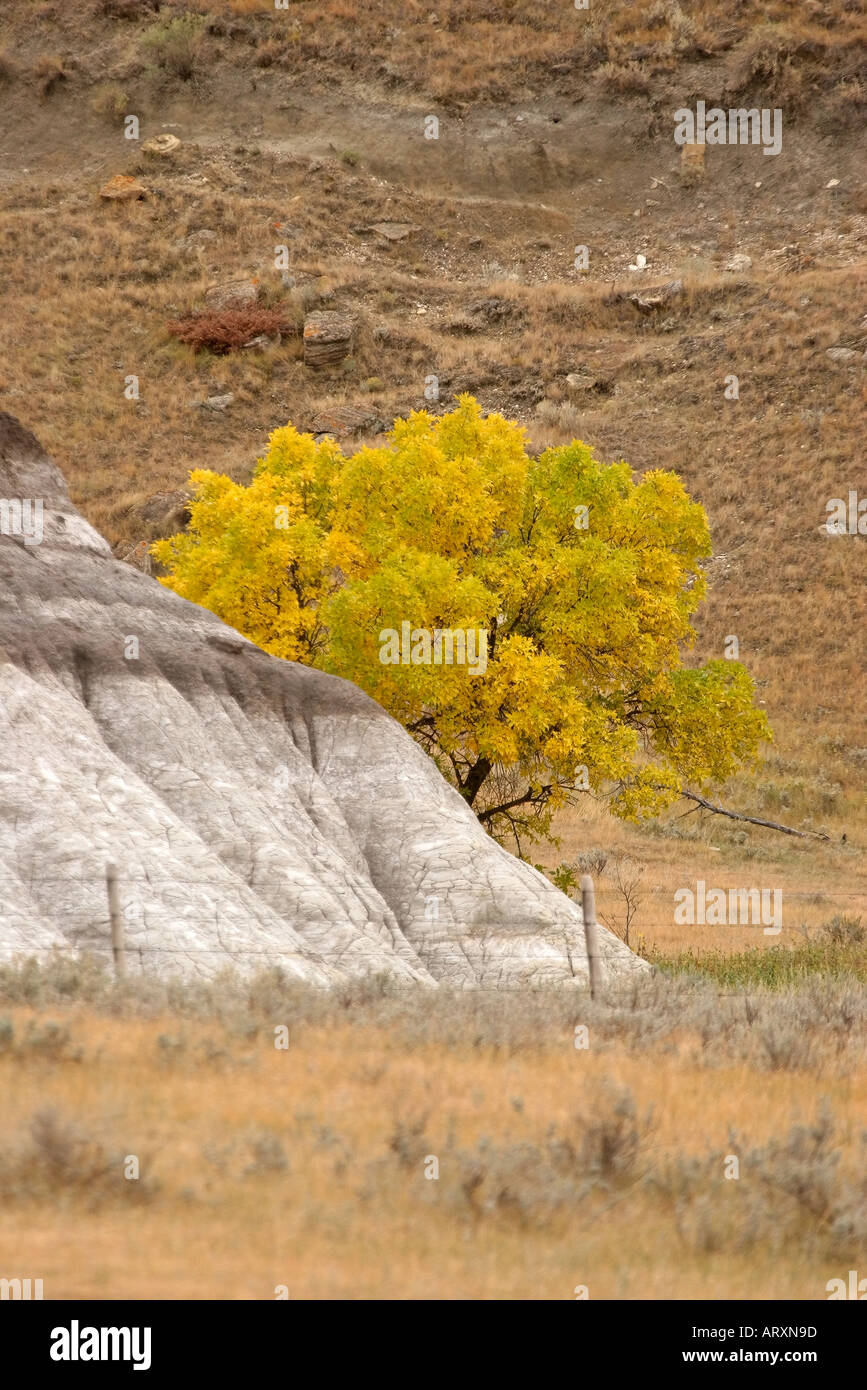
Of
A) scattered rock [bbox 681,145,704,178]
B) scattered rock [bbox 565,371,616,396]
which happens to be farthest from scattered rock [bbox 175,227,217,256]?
scattered rock [bbox 681,145,704,178]

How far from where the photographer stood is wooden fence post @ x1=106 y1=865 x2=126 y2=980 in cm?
1178

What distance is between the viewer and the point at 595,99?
77375 millimetres

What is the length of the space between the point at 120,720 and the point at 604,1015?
21.5ft

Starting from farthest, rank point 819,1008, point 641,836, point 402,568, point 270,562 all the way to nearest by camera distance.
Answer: point 641,836
point 270,562
point 402,568
point 819,1008

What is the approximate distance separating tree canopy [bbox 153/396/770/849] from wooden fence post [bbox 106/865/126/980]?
8.66 metres

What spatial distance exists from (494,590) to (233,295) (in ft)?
153

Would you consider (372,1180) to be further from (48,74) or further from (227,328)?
(48,74)

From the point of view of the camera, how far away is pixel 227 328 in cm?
6253

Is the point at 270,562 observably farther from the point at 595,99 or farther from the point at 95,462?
the point at 595,99

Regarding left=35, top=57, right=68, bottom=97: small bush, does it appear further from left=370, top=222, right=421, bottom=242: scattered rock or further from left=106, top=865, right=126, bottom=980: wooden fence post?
left=106, top=865, right=126, bottom=980: wooden fence post

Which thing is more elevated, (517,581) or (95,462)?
(95,462)


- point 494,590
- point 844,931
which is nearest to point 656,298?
point 844,931

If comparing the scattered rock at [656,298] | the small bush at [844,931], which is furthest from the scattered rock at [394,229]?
the small bush at [844,931]
